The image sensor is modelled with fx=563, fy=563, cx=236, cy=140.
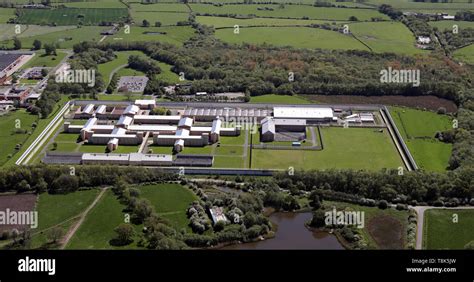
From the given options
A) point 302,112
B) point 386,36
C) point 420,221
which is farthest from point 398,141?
point 386,36

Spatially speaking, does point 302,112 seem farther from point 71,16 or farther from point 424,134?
point 71,16

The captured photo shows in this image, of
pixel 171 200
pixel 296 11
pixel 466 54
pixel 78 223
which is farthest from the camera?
pixel 296 11

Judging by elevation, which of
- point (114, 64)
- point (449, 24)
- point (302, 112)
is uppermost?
point (449, 24)

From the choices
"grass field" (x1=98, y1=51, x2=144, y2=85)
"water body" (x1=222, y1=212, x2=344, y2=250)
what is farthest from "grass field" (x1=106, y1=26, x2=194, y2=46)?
"water body" (x1=222, y1=212, x2=344, y2=250)

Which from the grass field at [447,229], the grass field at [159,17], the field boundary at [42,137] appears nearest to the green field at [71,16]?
the grass field at [159,17]

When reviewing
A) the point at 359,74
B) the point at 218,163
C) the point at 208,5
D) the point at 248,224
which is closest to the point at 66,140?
the point at 218,163

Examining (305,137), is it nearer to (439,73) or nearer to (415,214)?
(415,214)
